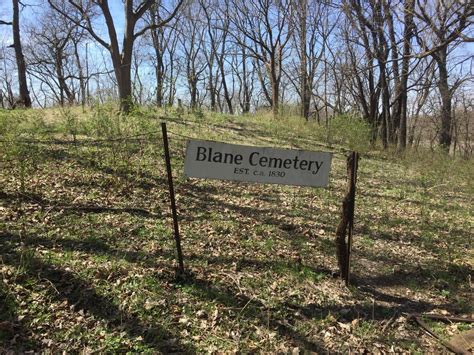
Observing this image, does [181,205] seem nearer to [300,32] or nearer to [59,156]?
[59,156]

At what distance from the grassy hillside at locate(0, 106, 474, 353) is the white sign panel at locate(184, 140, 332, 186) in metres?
1.17

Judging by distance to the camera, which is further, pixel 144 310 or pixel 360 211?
pixel 360 211

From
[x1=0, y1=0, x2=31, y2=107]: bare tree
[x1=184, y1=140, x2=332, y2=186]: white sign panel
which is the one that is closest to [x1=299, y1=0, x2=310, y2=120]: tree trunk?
[x1=0, y1=0, x2=31, y2=107]: bare tree

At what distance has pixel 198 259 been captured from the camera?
4.21 m

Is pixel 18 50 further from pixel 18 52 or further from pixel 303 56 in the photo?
pixel 303 56

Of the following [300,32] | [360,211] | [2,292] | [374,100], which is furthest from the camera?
[300,32]

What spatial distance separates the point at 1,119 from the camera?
17.2 feet

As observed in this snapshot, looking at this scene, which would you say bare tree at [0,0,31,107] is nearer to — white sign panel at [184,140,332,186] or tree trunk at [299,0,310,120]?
tree trunk at [299,0,310,120]

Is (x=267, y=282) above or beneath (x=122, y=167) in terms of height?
beneath

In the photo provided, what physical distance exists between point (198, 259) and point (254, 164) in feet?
4.70

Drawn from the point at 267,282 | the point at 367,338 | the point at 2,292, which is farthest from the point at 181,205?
the point at 367,338

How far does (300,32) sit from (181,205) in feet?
58.5

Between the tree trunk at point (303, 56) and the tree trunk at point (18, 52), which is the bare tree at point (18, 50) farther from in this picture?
the tree trunk at point (303, 56)

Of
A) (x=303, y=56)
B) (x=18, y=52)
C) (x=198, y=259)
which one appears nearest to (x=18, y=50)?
(x=18, y=52)
